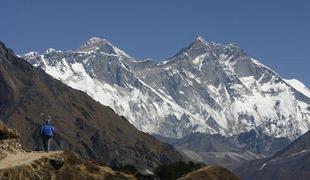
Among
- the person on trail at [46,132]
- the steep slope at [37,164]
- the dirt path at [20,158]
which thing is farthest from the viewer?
the person on trail at [46,132]

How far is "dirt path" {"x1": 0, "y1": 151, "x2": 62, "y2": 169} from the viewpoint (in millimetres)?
46562

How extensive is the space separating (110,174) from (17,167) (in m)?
11.6

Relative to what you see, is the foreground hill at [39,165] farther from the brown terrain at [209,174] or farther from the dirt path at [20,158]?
the brown terrain at [209,174]

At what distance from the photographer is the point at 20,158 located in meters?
48.9

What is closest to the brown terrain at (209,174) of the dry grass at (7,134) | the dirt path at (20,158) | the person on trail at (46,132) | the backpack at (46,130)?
the person on trail at (46,132)

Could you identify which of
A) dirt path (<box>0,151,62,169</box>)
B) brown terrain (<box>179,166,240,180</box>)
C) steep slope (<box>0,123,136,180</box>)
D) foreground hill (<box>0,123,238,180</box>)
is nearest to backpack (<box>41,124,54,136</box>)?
foreground hill (<box>0,123,238,180</box>)

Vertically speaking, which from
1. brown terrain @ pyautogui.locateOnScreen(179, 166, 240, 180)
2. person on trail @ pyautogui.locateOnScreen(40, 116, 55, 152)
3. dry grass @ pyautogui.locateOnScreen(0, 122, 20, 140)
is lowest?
dry grass @ pyautogui.locateOnScreen(0, 122, 20, 140)

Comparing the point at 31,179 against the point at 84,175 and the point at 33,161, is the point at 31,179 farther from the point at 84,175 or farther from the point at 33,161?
the point at 84,175

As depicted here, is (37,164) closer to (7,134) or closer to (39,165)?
(39,165)

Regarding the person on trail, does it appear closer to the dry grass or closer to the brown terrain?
the dry grass

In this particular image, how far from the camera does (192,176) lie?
11531 centimetres

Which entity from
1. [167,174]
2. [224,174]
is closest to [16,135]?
[224,174]

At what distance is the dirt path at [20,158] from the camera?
153ft

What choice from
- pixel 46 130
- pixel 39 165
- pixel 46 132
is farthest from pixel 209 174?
pixel 39 165
